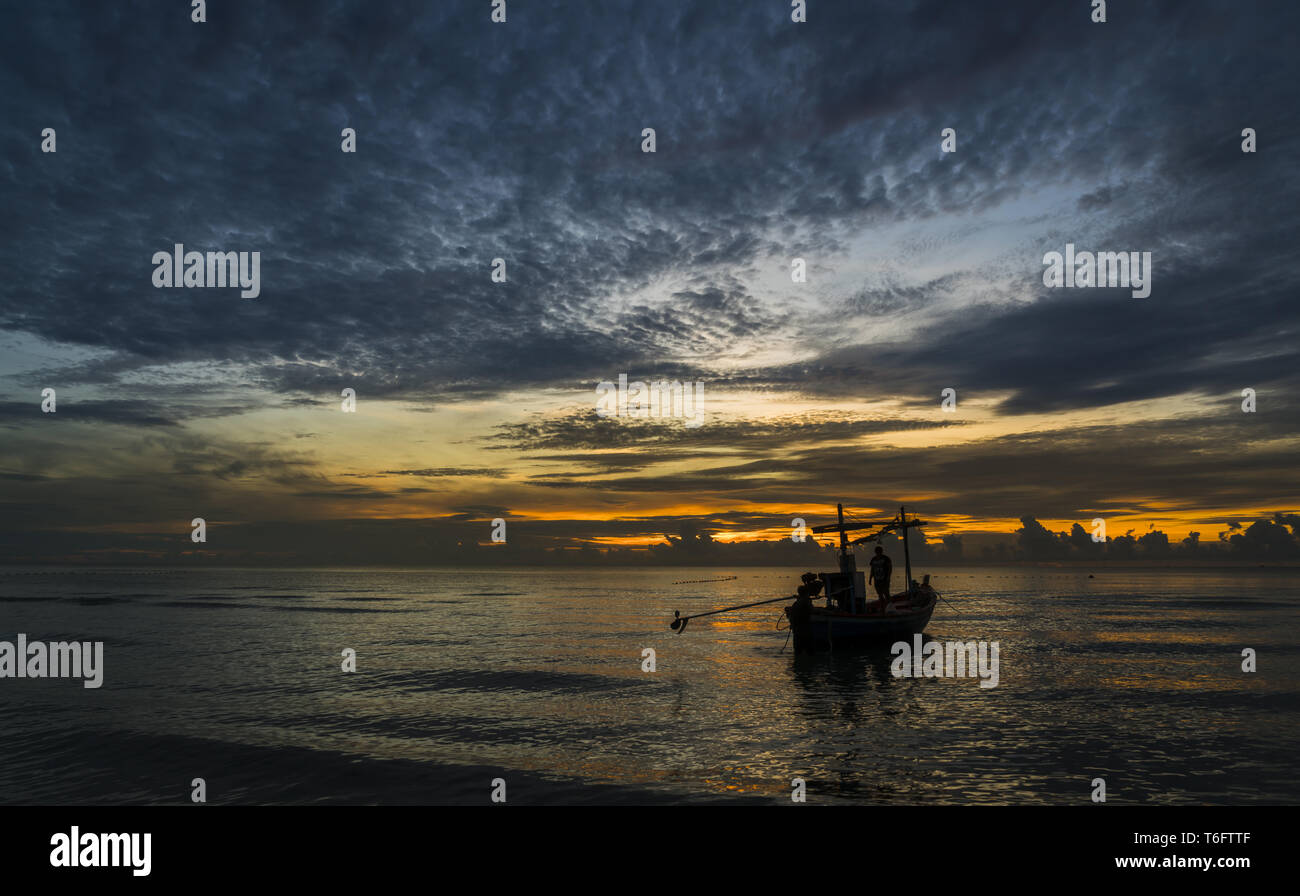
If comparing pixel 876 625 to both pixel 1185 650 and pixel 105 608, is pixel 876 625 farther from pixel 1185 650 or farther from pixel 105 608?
pixel 105 608

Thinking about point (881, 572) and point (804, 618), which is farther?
point (881, 572)

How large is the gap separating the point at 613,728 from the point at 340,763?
832 cm

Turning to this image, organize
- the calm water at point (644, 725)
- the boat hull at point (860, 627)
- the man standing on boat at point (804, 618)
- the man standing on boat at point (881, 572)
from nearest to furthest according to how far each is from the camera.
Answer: the calm water at point (644, 725)
the man standing on boat at point (804, 618)
the boat hull at point (860, 627)
the man standing on boat at point (881, 572)

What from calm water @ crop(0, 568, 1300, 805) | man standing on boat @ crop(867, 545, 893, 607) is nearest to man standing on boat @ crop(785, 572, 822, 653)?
calm water @ crop(0, 568, 1300, 805)

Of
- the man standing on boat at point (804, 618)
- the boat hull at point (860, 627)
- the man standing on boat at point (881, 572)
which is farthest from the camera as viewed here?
the man standing on boat at point (881, 572)

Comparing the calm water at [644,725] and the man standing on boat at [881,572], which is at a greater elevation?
the man standing on boat at [881,572]

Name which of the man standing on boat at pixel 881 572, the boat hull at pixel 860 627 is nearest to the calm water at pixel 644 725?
the boat hull at pixel 860 627

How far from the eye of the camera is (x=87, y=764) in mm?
19578

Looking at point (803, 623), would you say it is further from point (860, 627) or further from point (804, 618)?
point (860, 627)

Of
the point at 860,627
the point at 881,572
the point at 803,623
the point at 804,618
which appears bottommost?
the point at 860,627

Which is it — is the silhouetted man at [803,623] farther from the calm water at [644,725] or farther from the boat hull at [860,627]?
the calm water at [644,725]

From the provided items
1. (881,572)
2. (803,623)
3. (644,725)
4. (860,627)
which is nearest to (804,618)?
(803,623)

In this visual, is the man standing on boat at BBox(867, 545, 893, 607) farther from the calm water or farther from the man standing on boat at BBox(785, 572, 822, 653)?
the man standing on boat at BBox(785, 572, 822, 653)
